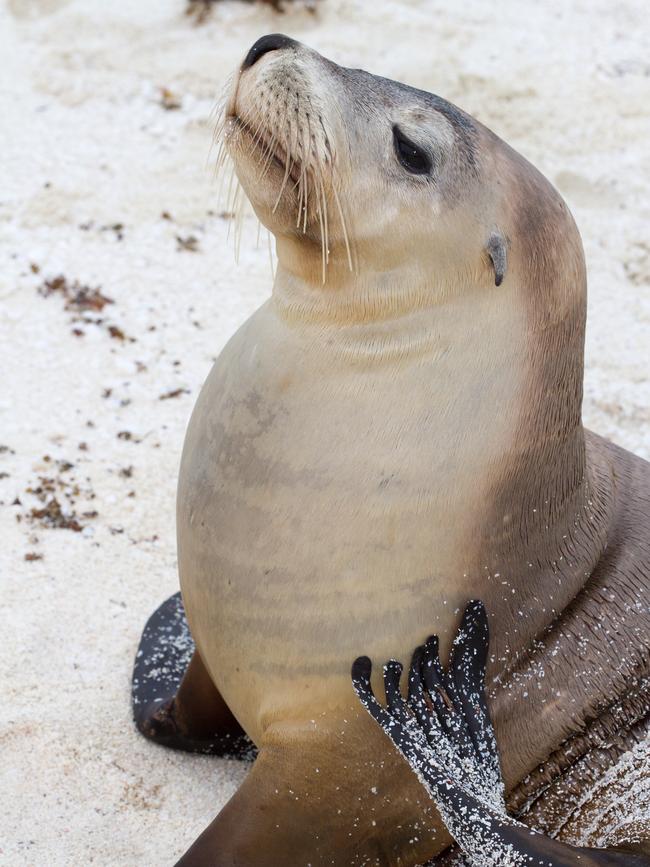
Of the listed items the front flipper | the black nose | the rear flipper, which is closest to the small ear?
the black nose

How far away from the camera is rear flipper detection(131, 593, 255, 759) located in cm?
321

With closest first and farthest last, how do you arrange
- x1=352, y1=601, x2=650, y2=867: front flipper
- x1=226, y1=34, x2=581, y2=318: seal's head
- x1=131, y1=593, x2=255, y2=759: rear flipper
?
x1=352, y1=601, x2=650, y2=867: front flipper → x1=226, y1=34, x2=581, y2=318: seal's head → x1=131, y1=593, x2=255, y2=759: rear flipper

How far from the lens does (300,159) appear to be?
8.05 feet

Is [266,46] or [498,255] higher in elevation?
[266,46]

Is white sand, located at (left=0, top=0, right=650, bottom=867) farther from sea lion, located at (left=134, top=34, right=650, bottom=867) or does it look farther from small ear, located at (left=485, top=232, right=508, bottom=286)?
small ear, located at (left=485, top=232, right=508, bottom=286)

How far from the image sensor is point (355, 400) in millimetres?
2553

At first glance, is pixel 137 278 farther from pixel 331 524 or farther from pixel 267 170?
pixel 331 524

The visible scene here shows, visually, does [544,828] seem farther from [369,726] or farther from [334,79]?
[334,79]

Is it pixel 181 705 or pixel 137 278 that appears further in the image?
pixel 137 278

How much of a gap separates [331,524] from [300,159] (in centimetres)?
72

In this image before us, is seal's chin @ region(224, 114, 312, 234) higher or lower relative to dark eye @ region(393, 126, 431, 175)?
lower

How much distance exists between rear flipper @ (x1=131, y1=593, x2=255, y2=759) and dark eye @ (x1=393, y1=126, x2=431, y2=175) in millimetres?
1340

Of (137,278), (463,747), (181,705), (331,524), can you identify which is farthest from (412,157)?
(137,278)

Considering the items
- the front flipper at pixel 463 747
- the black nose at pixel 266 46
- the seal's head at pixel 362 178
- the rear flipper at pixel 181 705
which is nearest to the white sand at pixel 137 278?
the rear flipper at pixel 181 705
